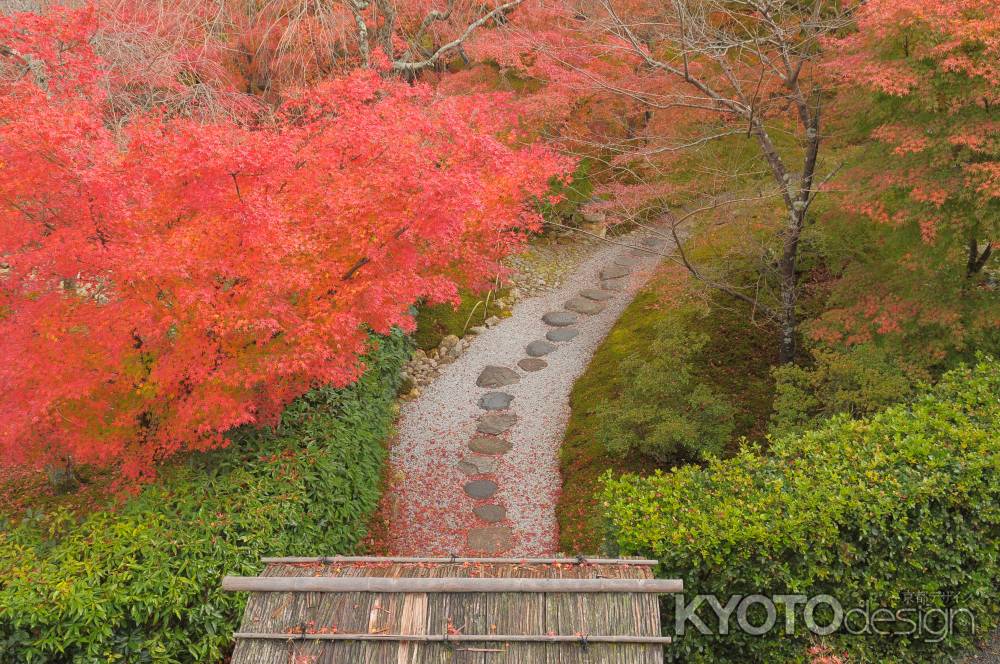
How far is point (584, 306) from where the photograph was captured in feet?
49.7

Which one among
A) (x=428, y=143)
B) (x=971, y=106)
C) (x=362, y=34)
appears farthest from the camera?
(x=362, y=34)

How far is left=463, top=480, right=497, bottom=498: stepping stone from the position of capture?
1007cm

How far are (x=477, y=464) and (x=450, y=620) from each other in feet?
19.2

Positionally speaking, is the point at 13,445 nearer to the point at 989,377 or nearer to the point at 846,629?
the point at 846,629

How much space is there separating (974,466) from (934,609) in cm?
138

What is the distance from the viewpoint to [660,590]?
4930mm

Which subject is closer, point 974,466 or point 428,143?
point 974,466

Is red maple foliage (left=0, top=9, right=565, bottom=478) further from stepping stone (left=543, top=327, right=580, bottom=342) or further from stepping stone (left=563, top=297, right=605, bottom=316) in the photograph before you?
stepping stone (left=563, top=297, right=605, bottom=316)

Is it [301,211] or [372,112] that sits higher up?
[372,112]

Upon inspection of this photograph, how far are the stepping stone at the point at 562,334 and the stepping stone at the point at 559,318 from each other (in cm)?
19

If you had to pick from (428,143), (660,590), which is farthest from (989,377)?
(428,143)

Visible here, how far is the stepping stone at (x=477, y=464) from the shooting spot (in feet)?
34.6

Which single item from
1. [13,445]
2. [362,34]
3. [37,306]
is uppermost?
[362,34]

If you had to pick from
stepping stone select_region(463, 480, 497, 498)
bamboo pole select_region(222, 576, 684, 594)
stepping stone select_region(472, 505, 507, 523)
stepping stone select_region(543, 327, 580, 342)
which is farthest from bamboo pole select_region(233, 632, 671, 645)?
stepping stone select_region(543, 327, 580, 342)
